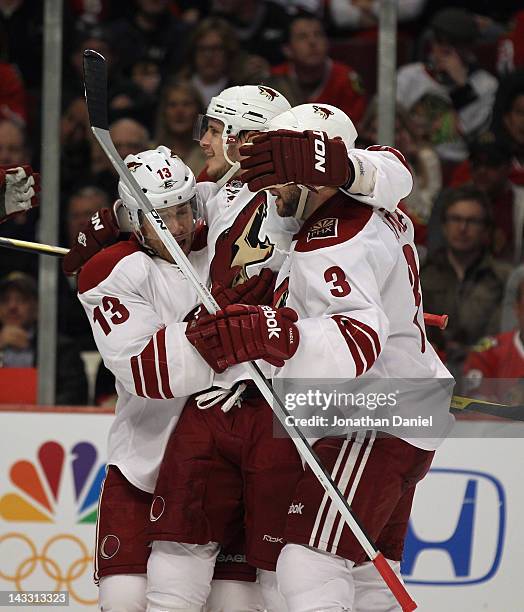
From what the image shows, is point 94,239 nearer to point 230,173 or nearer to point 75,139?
Answer: point 230,173

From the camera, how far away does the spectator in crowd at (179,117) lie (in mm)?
4883

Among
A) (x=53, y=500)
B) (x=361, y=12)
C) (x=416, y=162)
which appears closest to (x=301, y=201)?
(x=53, y=500)

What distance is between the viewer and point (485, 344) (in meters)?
4.30

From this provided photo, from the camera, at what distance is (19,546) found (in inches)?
160

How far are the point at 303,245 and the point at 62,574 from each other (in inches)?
69.4

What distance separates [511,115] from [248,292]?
7.90 feet

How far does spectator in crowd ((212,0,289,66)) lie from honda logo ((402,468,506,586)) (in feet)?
6.38

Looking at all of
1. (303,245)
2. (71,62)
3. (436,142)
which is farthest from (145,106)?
(303,245)

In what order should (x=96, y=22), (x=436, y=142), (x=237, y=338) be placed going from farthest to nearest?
(x=96, y=22) < (x=436, y=142) < (x=237, y=338)

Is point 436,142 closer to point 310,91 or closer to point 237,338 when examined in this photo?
point 310,91

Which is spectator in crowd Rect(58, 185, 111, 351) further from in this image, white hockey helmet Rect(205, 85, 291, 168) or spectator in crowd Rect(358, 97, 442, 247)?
white hockey helmet Rect(205, 85, 291, 168)

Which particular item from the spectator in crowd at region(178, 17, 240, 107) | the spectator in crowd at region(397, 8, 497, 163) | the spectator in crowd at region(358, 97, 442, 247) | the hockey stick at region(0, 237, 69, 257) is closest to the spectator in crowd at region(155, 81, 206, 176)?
the spectator in crowd at region(178, 17, 240, 107)

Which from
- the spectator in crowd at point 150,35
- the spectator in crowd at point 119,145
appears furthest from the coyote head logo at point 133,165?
the spectator in crowd at point 150,35

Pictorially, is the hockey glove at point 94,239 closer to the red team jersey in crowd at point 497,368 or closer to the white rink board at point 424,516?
the white rink board at point 424,516
